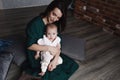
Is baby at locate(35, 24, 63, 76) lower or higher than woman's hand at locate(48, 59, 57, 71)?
higher

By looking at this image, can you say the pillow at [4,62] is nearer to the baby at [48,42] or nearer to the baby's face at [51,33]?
the baby at [48,42]

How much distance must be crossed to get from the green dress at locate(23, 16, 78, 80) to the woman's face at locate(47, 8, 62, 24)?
88mm

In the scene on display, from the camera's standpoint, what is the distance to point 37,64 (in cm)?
155

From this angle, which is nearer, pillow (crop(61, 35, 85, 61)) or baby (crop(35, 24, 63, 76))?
baby (crop(35, 24, 63, 76))

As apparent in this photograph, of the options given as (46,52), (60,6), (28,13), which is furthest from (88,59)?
(28,13)

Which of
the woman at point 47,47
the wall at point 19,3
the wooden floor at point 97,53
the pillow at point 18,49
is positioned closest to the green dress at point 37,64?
the woman at point 47,47

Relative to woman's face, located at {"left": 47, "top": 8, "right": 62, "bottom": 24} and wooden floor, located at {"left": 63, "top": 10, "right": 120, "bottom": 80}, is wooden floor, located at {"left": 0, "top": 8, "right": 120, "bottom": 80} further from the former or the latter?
woman's face, located at {"left": 47, "top": 8, "right": 62, "bottom": 24}

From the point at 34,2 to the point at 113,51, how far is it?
91.2 inches

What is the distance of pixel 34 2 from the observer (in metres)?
4.13

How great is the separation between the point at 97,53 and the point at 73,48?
16.7 inches

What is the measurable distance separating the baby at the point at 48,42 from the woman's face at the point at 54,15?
0.05m

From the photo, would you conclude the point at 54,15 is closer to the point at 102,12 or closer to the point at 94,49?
the point at 94,49

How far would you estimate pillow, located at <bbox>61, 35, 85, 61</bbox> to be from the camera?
83.1 inches

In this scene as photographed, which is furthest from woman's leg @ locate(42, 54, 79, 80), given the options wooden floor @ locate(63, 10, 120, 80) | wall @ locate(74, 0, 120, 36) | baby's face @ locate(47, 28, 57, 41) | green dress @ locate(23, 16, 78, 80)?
wall @ locate(74, 0, 120, 36)
